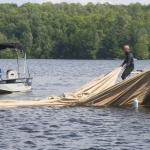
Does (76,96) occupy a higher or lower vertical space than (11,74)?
lower

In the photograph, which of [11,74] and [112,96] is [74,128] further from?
[11,74]

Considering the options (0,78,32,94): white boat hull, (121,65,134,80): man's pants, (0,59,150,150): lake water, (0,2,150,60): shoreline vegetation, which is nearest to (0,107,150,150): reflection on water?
(0,59,150,150): lake water

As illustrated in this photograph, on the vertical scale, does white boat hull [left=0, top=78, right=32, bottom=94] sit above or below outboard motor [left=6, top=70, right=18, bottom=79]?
below

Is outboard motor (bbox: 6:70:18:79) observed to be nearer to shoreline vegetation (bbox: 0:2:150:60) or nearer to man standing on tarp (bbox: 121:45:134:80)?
man standing on tarp (bbox: 121:45:134:80)

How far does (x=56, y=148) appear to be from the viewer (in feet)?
60.0

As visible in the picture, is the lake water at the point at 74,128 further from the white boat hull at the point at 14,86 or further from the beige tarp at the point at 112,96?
the white boat hull at the point at 14,86

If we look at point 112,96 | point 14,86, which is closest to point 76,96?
point 112,96

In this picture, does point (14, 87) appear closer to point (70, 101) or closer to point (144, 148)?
point (70, 101)

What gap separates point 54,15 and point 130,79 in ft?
542

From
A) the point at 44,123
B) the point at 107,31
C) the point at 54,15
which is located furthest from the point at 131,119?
the point at 54,15

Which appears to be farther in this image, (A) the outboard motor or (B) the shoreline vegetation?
(B) the shoreline vegetation

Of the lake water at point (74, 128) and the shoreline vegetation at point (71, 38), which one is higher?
the shoreline vegetation at point (71, 38)

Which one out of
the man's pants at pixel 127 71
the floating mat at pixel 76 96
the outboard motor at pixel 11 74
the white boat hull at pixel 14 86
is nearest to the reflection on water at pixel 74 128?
the floating mat at pixel 76 96

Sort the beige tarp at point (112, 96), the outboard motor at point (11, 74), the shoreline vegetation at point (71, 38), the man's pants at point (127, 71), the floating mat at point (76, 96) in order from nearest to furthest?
1. the beige tarp at point (112, 96)
2. the floating mat at point (76, 96)
3. the man's pants at point (127, 71)
4. the outboard motor at point (11, 74)
5. the shoreline vegetation at point (71, 38)
